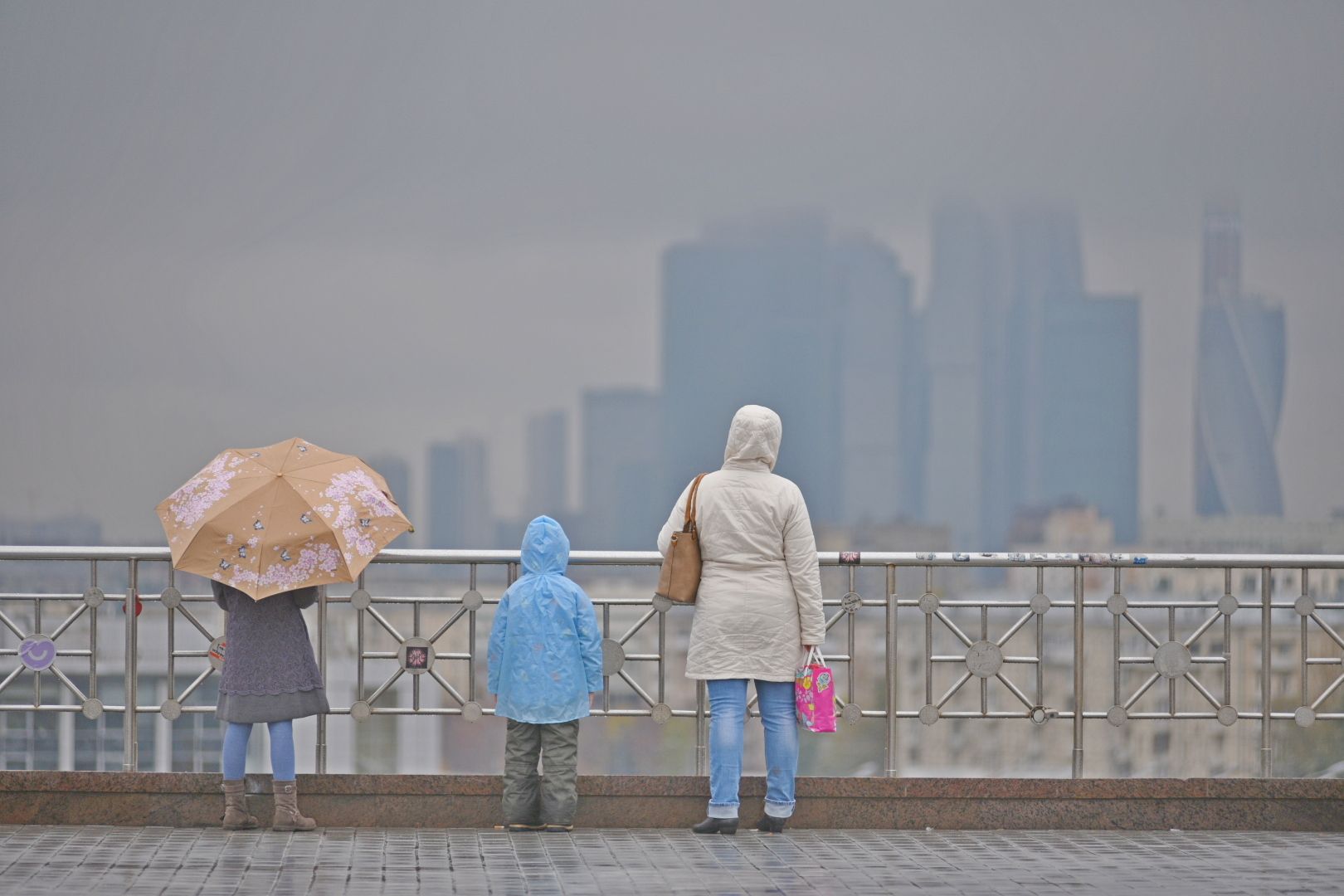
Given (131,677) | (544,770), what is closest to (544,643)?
(544,770)

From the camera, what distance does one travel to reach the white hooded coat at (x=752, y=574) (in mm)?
6438

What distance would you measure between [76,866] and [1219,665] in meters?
4.50

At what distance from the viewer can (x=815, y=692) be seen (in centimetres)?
644

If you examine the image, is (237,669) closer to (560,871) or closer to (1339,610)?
(560,871)

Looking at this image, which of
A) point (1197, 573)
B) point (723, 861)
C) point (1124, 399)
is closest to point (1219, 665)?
point (1197, 573)

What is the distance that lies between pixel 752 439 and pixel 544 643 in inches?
43.2

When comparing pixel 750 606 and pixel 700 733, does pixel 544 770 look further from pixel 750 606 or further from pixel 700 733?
pixel 750 606

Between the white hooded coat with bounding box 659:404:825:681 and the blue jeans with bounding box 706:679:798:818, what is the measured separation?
0.10 m

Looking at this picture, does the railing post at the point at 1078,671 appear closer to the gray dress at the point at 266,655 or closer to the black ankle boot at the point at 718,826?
the black ankle boot at the point at 718,826

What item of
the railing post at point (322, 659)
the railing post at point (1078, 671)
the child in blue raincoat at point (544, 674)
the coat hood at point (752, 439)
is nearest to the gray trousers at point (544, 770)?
the child in blue raincoat at point (544, 674)

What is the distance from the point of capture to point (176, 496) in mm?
6340

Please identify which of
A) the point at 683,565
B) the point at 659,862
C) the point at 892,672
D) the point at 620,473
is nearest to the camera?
the point at 659,862

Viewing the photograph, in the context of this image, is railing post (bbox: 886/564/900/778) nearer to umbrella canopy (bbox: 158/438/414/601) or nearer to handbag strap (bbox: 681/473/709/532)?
handbag strap (bbox: 681/473/709/532)

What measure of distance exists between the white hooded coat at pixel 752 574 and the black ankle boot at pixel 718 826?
1.85ft
